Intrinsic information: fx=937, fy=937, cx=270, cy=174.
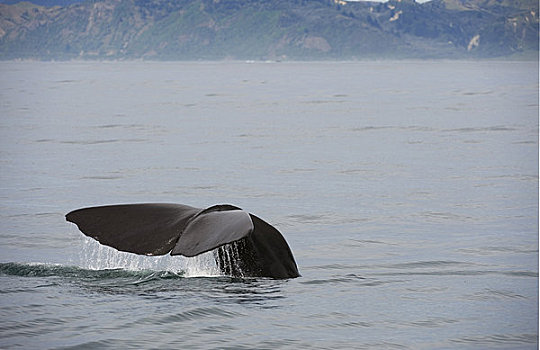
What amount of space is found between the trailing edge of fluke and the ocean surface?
52 centimetres

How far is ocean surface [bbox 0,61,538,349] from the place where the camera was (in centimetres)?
714

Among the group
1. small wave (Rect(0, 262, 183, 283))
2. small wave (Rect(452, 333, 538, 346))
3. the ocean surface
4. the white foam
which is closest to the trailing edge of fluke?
the ocean surface

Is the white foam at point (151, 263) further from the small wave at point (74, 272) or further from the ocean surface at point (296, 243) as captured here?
the small wave at point (74, 272)

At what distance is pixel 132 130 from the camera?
1110 inches

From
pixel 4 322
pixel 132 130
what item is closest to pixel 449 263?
pixel 4 322

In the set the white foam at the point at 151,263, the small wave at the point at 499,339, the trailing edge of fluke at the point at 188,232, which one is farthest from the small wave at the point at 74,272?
the small wave at the point at 499,339

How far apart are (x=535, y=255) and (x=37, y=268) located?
17.6 feet

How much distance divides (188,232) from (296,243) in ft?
16.0

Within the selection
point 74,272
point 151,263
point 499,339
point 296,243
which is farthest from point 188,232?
→ point 296,243

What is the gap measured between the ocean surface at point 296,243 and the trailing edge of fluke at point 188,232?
1.71ft

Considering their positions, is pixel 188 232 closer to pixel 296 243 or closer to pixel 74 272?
pixel 74 272

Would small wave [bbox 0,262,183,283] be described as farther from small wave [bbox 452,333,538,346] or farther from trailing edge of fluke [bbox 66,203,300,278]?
small wave [bbox 452,333,538,346]

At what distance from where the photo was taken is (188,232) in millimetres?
6172

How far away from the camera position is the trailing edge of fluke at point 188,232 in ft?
19.5
